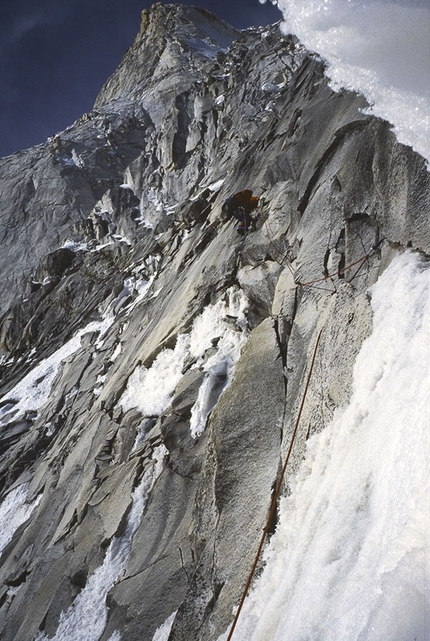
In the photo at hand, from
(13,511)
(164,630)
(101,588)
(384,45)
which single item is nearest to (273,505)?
(164,630)

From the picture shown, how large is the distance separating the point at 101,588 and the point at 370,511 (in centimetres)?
551

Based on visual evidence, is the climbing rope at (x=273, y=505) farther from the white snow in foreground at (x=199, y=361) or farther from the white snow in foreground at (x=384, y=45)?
the white snow in foreground at (x=384, y=45)

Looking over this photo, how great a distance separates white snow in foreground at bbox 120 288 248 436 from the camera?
7297mm

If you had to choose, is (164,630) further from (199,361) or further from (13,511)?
(13,511)

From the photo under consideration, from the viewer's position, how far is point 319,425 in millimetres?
4547

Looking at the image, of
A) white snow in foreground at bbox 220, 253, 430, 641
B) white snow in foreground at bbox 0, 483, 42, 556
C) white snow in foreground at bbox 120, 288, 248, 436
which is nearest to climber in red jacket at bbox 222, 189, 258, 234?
white snow in foreground at bbox 120, 288, 248, 436

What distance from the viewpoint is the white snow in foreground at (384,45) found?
4.34m

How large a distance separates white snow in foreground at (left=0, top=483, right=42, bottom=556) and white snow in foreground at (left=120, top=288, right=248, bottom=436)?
468 centimetres

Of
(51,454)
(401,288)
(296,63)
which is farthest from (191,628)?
(296,63)

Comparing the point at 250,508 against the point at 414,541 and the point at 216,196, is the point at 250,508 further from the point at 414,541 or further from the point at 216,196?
the point at 216,196

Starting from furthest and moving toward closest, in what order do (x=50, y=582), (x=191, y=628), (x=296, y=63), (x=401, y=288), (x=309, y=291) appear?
(x=296, y=63), (x=50, y=582), (x=309, y=291), (x=191, y=628), (x=401, y=288)

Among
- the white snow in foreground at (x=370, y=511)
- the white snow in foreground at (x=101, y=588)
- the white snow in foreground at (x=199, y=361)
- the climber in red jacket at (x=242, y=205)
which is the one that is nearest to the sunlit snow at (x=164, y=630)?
the white snow in foreground at (x=101, y=588)

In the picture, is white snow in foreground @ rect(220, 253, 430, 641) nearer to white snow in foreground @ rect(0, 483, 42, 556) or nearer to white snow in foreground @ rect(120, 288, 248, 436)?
white snow in foreground @ rect(120, 288, 248, 436)

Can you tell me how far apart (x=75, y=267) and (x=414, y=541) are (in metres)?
34.9
